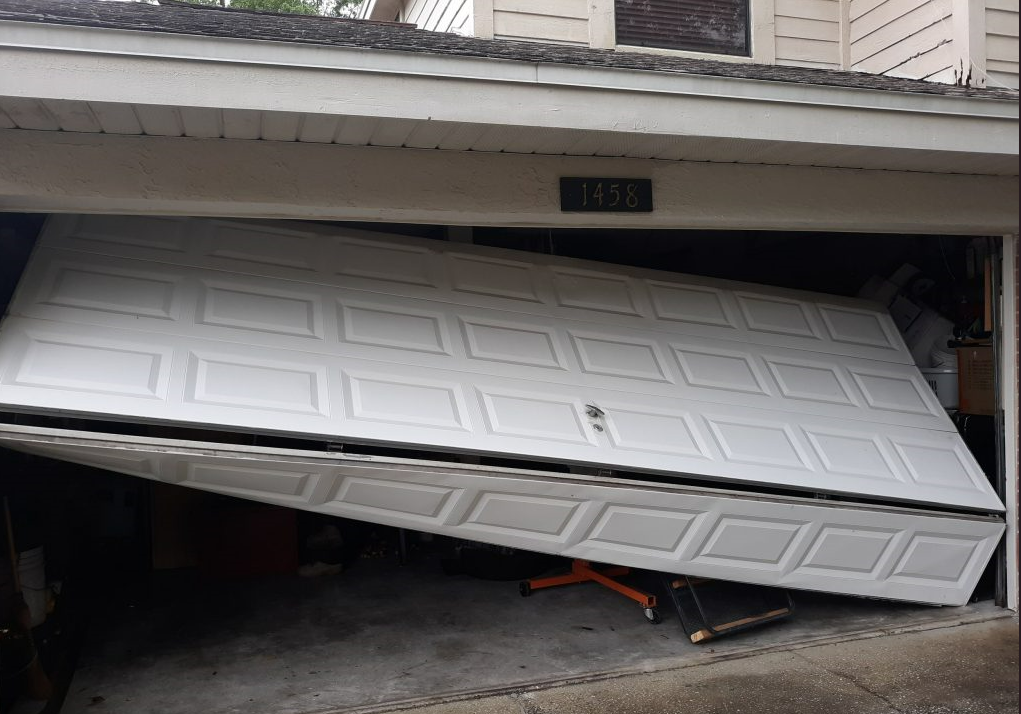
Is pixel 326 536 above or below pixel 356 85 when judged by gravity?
below

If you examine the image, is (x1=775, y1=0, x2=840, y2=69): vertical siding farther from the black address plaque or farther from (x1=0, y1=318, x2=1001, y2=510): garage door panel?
(x1=0, y1=318, x2=1001, y2=510): garage door panel

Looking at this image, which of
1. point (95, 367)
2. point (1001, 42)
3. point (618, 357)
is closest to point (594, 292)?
point (618, 357)

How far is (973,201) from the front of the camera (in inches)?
208

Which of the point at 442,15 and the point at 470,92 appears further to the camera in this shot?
the point at 442,15

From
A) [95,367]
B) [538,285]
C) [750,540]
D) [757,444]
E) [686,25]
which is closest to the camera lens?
[95,367]

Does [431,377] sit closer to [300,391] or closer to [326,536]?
[300,391]

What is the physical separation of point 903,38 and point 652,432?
4349 mm

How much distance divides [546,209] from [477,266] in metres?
0.92

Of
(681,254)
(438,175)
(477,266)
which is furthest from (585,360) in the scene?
(681,254)

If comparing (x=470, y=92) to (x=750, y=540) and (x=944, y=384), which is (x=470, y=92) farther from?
(x=944, y=384)

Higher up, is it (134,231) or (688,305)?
(134,231)

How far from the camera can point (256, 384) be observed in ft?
13.4

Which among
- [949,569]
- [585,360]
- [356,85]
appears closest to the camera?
[356,85]

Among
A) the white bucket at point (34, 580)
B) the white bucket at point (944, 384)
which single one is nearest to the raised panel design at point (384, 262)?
the white bucket at point (34, 580)
